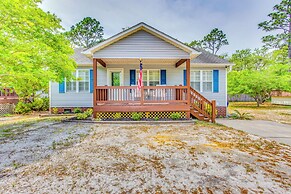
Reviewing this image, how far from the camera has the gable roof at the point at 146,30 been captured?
25.4 ft

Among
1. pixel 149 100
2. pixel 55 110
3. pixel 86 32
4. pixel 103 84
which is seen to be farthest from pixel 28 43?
pixel 86 32

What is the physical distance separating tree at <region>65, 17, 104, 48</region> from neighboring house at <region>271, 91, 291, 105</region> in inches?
1078

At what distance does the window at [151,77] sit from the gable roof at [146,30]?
9.56ft

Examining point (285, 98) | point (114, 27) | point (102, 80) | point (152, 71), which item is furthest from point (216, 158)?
point (114, 27)

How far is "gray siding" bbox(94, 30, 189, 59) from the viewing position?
8016 mm

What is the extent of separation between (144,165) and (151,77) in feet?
26.0

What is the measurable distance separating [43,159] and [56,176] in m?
1.02

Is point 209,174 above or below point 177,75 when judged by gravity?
below

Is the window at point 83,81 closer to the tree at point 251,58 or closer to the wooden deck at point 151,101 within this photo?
the wooden deck at point 151,101

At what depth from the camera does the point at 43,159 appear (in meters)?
3.49

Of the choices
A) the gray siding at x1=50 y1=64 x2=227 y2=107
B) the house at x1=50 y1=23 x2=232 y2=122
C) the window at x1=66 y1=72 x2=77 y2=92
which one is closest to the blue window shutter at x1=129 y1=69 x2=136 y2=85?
the gray siding at x1=50 y1=64 x2=227 y2=107

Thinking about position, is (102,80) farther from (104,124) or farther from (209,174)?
(209,174)

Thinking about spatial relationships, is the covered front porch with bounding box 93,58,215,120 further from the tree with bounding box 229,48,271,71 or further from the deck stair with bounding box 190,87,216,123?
the tree with bounding box 229,48,271,71

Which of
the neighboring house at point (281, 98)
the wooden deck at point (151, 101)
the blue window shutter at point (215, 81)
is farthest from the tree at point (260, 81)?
the wooden deck at point (151, 101)
